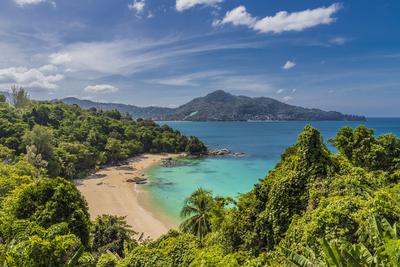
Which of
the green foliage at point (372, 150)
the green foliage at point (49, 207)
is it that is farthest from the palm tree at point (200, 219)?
the green foliage at point (372, 150)

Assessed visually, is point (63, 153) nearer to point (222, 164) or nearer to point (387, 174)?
point (222, 164)

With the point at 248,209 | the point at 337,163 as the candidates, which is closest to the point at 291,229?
the point at 248,209

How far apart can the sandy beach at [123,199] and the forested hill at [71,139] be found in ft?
15.7

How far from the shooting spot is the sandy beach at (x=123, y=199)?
32.0 meters

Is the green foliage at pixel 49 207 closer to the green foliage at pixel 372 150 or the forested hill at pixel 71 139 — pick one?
the green foliage at pixel 372 150

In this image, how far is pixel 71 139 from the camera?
69500 mm

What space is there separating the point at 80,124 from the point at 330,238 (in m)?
83.9

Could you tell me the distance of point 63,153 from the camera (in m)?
53.1

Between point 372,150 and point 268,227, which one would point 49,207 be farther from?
point 372,150

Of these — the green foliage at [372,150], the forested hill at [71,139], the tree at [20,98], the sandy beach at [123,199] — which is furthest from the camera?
the tree at [20,98]

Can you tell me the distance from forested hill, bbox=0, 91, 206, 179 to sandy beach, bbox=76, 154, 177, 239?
4.80 meters

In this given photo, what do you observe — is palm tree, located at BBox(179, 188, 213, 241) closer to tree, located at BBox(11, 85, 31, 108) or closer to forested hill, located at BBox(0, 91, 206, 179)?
forested hill, located at BBox(0, 91, 206, 179)

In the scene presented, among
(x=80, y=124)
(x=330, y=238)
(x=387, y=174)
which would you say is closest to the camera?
(x=330, y=238)

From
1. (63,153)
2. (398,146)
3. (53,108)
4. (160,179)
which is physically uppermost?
(53,108)
